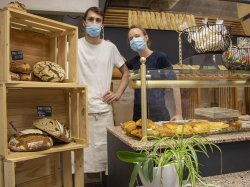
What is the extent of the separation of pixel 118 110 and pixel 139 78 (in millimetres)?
1224

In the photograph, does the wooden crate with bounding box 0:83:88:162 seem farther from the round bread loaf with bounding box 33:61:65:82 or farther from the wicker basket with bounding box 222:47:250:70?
the wicker basket with bounding box 222:47:250:70

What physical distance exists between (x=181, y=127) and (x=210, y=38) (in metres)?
0.51

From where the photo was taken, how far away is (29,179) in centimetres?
149

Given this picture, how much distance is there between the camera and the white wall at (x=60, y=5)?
2748 millimetres

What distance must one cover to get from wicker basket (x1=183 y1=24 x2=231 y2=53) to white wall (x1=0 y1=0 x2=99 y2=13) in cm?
179

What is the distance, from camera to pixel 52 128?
4.49ft

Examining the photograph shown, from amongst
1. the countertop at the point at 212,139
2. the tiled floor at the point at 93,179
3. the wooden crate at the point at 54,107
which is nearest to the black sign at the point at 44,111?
the wooden crate at the point at 54,107

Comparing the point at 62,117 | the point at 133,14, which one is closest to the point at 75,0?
the point at 133,14

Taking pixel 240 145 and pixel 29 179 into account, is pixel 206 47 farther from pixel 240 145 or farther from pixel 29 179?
pixel 29 179

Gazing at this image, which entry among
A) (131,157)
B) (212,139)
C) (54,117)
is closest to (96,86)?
(54,117)

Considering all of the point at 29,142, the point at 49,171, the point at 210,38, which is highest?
the point at 210,38

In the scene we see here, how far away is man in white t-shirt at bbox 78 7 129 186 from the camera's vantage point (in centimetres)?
200

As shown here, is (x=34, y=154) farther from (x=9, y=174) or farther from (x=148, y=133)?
(x=148, y=133)

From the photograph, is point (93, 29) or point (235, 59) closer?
point (235, 59)
